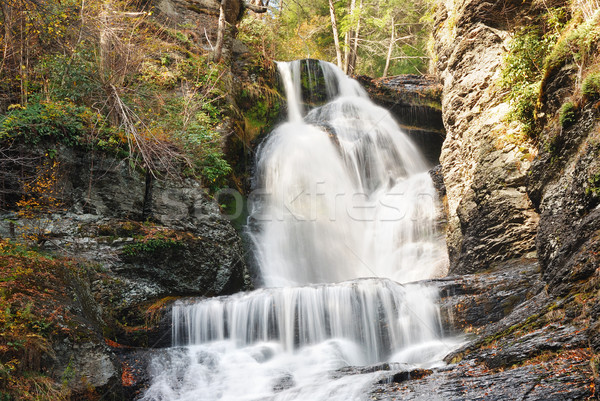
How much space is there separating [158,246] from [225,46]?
10422mm

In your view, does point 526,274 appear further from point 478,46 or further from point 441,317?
point 478,46

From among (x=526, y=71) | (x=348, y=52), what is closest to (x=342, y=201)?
(x=526, y=71)

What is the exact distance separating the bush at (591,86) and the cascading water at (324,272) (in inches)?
170

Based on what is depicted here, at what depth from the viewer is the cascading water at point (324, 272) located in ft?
23.2

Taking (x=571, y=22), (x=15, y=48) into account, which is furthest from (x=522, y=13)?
(x=15, y=48)

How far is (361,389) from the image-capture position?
17.3 ft

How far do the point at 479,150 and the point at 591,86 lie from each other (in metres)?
4.20

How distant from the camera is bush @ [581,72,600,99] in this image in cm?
614

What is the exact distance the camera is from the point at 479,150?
10.4 m

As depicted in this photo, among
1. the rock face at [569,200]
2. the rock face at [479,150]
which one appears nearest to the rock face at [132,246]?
the rock face at [479,150]

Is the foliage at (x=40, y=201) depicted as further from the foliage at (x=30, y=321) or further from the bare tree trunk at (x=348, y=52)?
the bare tree trunk at (x=348, y=52)

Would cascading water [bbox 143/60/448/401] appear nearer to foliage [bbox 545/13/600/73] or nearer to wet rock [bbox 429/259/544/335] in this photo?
wet rock [bbox 429/259/544/335]

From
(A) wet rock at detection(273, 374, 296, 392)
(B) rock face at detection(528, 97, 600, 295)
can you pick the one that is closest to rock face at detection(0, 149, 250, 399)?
(A) wet rock at detection(273, 374, 296, 392)

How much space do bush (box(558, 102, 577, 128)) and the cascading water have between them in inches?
151
